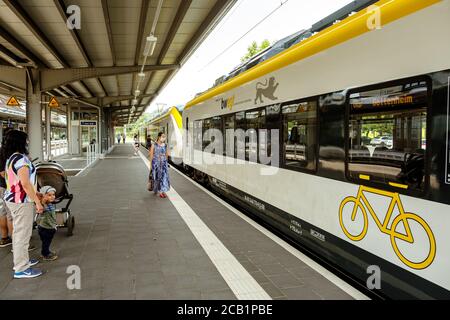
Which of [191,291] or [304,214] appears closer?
[191,291]

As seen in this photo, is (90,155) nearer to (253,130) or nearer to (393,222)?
(253,130)

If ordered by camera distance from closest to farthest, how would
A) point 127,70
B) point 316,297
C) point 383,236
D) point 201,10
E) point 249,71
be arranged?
point 383,236 < point 316,297 < point 249,71 < point 201,10 < point 127,70

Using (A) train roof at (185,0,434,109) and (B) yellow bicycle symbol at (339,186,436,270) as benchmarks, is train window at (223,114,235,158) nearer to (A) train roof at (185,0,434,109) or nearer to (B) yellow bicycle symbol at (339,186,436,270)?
(A) train roof at (185,0,434,109)

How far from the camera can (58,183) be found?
20.3ft

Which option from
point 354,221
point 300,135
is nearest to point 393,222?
point 354,221

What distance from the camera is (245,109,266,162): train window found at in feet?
22.2

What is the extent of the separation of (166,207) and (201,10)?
18.0 feet

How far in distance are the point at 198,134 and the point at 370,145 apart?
30.0 feet

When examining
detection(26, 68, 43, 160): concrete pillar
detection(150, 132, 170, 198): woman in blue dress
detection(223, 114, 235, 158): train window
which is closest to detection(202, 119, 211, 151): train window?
detection(150, 132, 170, 198): woman in blue dress

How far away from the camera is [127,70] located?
16.9 meters

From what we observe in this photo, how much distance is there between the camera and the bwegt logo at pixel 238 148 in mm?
6328

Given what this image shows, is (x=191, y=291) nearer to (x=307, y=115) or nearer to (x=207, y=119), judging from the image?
(x=307, y=115)
